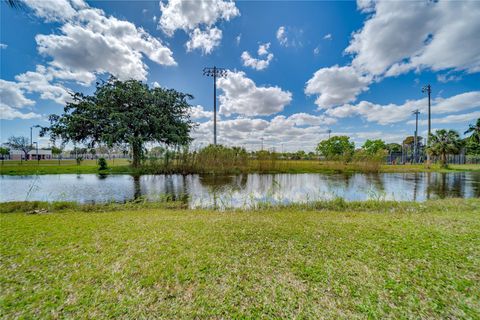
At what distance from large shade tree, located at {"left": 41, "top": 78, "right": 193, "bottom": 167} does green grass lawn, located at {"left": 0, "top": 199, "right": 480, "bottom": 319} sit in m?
14.7

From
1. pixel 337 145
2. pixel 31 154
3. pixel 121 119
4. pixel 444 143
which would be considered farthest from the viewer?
pixel 337 145

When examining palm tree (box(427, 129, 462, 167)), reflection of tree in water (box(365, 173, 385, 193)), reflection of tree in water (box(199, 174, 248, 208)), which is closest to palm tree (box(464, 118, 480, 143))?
palm tree (box(427, 129, 462, 167))

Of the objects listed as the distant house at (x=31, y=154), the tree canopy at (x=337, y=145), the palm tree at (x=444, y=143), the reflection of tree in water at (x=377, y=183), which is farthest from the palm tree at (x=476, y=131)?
the distant house at (x=31, y=154)

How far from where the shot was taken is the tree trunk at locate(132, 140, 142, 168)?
17453mm

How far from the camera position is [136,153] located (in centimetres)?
1791

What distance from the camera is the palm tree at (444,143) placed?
25125 millimetres

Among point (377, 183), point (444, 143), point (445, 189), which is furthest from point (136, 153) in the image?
point (444, 143)

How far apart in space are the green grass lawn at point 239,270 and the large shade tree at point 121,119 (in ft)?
48.2

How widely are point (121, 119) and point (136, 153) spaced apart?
3212 millimetres

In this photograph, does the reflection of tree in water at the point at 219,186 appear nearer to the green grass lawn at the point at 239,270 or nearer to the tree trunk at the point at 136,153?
the green grass lawn at the point at 239,270

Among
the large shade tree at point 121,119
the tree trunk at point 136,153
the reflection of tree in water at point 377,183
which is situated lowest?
the reflection of tree in water at point 377,183

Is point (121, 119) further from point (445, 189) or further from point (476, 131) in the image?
point (476, 131)

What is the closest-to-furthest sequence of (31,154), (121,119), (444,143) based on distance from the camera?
(121,119) < (444,143) < (31,154)

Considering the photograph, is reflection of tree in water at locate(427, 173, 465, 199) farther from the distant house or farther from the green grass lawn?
the distant house
